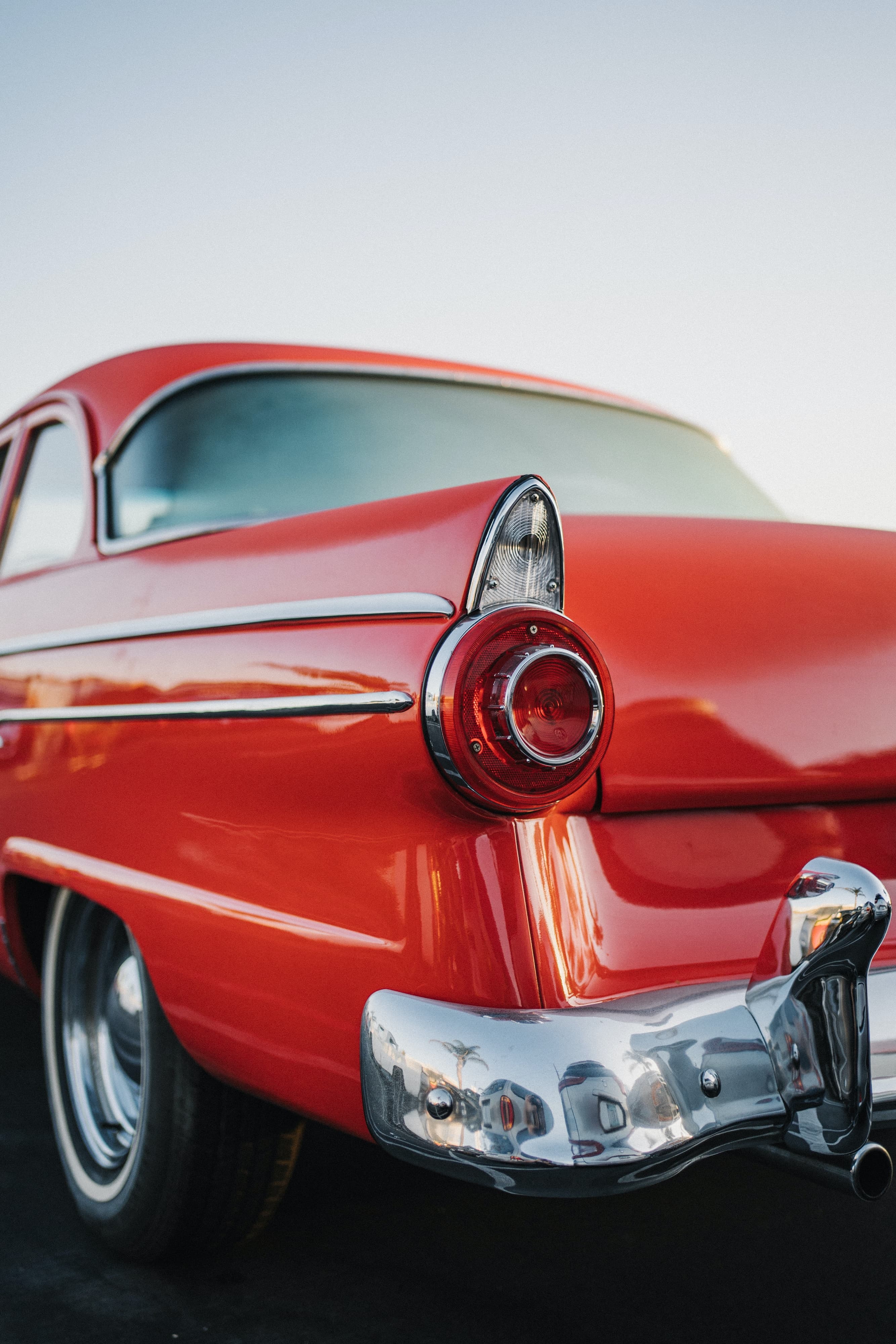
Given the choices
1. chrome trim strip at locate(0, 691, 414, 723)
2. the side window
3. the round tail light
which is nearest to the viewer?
the round tail light

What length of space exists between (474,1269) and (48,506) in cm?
207

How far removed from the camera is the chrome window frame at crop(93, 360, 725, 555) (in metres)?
2.29

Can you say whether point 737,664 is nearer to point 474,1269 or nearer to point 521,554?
point 521,554

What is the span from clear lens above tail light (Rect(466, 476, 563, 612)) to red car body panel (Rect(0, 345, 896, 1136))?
0.8 inches

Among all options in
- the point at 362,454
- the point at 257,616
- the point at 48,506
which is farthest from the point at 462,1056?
the point at 48,506

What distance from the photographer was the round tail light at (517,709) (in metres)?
1.38

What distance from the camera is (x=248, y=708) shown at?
5.67 ft

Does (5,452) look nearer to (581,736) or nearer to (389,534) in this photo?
(389,534)

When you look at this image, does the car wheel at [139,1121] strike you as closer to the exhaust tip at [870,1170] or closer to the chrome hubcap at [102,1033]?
the chrome hubcap at [102,1033]

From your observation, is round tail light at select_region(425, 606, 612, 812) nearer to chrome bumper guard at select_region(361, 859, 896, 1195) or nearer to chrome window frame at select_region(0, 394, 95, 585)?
chrome bumper guard at select_region(361, 859, 896, 1195)

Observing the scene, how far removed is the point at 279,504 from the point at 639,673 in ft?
3.58

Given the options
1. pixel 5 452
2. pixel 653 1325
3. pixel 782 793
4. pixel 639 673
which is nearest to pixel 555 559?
pixel 639 673

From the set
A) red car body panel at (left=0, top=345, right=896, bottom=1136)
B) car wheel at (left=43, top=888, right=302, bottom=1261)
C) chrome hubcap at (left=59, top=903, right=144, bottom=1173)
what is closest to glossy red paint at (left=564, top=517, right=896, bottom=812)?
red car body panel at (left=0, top=345, right=896, bottom=1136)

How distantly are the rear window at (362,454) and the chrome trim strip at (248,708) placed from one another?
39cm
